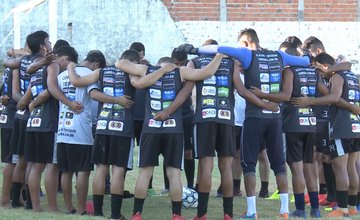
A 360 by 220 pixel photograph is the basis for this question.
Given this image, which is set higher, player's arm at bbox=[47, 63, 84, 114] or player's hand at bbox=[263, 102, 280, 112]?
player's arm at bbox=[47, 63, 84, 114]

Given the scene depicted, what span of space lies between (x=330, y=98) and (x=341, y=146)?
0.72m

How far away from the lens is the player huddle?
10.8 meters

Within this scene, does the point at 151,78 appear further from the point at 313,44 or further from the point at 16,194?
the point at 313,44

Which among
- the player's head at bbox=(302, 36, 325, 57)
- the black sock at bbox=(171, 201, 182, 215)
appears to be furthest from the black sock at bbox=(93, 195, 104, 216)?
the player's head at bbox=(302, 36, 325, 57)

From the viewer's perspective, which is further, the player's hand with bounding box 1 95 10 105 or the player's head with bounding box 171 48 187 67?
the player's hand with bounding box 1 95 10 105

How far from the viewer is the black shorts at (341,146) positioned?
11.9 meters

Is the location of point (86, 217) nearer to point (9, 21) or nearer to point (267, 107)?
point (267, 107)

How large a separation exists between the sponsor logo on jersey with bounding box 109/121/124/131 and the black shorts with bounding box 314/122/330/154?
124 inches

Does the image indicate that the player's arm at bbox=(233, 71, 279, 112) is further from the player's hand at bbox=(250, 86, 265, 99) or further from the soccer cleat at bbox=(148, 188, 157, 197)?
the soccer cleat at bbox=(148, 188, 157, 197)

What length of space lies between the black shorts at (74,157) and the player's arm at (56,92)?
0.47 metres

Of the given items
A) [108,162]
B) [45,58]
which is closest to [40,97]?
[45,58]

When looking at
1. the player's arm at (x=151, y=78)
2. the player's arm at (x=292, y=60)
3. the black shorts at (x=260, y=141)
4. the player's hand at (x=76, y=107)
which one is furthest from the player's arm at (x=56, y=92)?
the player's arm at (x=292, y=60)

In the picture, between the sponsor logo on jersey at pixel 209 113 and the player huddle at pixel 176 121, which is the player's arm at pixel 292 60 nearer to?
the player huddle at pixel 176 121

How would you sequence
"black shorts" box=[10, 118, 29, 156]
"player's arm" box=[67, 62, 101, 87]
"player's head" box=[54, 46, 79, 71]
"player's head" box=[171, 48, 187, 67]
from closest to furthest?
1. "player's arm" box=[67, 62, 101, 87]
2. "player's head" box=[54, 46, 79, 71]
3. "black shorts" box=[10, 118, 29, 156]
4. "player's head" box=[171, 48, 187, 67]
